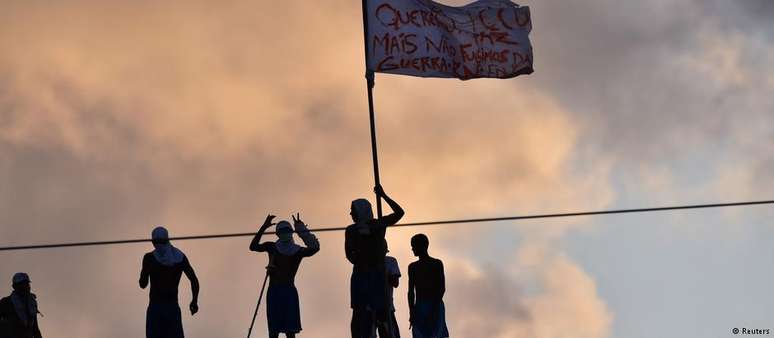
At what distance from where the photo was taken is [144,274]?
2273 cm

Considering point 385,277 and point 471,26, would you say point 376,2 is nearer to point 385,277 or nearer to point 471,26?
point 471,26

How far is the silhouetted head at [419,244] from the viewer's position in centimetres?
2367

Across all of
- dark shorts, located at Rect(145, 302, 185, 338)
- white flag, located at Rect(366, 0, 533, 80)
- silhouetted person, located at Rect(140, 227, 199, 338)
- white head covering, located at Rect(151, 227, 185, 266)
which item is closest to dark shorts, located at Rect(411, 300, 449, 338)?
silhouetted person, located at Rect(140, 227, 199, 338)

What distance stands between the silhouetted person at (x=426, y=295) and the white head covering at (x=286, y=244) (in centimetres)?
180

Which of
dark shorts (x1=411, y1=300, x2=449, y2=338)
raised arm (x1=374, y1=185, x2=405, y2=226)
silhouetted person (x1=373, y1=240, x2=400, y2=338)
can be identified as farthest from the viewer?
dark shorts (x1=411, y1=300, x2=449, y2=338)

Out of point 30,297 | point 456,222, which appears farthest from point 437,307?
point 30,297

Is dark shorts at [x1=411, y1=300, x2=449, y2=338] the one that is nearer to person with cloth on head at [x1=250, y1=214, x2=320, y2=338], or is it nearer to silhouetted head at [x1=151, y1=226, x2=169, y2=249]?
person with cloth on head at [x1=250, y1=214, x2=320, y2=338]

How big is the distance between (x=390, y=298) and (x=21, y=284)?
18.9 feet

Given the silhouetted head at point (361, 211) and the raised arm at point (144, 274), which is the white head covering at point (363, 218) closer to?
the silhouetted head at point (361, 211)

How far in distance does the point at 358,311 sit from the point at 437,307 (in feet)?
6.13

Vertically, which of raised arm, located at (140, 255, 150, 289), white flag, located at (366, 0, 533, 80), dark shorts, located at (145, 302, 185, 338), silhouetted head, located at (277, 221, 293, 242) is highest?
white flag, located at (366, 0, 533, 80)

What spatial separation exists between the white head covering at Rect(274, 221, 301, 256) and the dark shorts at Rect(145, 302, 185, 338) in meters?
1.85

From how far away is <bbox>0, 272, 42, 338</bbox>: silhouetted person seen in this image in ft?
80.2

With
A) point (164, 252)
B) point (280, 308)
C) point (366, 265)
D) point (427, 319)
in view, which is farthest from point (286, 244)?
point (427, 319)
